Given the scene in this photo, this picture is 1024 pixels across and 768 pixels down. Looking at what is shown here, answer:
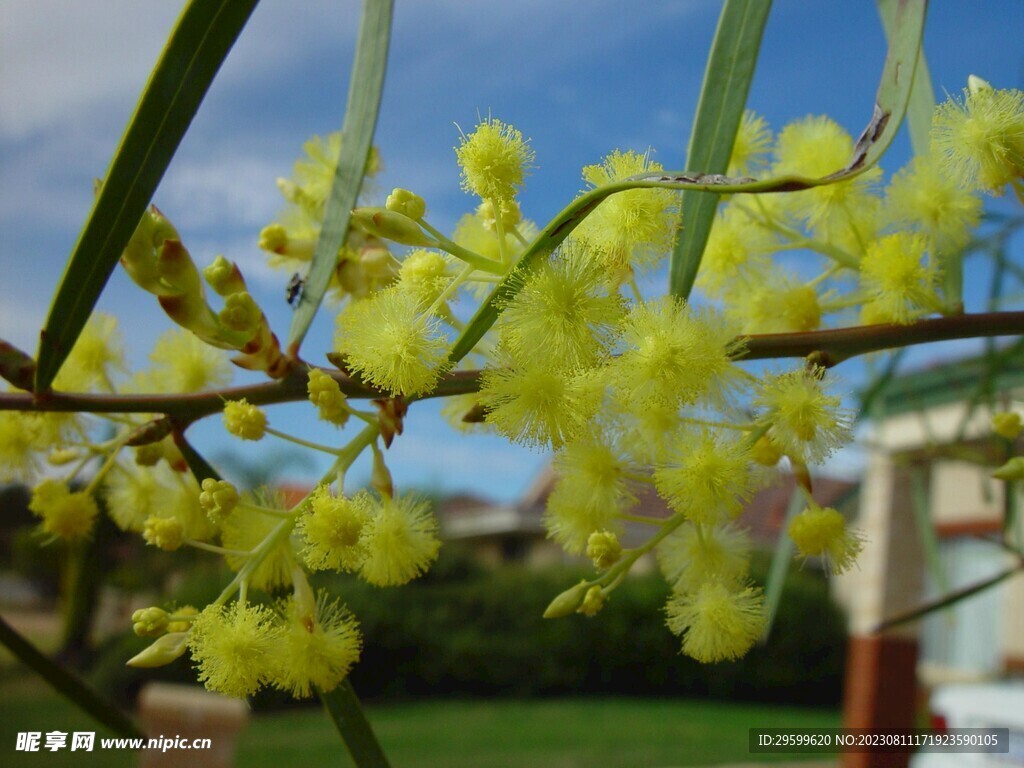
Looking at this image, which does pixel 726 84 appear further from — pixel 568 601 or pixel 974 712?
pixel 974 712

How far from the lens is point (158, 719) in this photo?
7.73 feet

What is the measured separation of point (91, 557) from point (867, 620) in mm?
6823

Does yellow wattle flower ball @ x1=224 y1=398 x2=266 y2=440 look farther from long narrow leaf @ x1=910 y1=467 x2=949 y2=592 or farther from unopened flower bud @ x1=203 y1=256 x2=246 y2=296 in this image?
long narrow leaf @ x1=910 y1=467 x2=949 y2=592

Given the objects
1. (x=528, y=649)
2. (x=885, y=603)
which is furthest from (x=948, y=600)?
(x=528, y=649)

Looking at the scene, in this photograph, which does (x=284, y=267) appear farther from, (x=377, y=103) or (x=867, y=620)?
(x=867, y=620)

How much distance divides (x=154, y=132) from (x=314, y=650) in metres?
0.21

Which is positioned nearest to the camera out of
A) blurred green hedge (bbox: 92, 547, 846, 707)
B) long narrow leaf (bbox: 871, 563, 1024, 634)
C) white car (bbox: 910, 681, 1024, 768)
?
long narrow leaf (bbox: 871, 563, 1024, 634)

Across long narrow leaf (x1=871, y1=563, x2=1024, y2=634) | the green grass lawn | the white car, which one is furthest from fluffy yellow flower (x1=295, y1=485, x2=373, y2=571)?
the green grass lawn

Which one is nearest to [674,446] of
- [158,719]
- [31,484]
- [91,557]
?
[31,484]

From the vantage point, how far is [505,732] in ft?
20.2

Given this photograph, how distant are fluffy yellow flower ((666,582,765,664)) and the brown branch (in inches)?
4.3

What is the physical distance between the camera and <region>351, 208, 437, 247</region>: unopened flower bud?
33 cm

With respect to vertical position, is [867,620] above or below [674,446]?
below

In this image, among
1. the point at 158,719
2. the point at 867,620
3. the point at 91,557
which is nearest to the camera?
the point at 91,557
